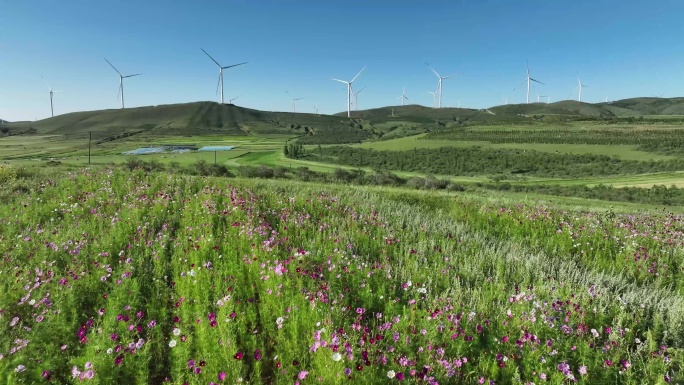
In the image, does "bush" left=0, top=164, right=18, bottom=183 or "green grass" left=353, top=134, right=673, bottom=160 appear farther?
"green grass" left=353, top=134, right=673, bottom=160

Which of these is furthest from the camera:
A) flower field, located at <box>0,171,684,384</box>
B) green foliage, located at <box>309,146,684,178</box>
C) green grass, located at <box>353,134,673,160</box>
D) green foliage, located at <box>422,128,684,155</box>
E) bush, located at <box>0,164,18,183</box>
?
green foliage, located at <box>422,128,684,155</box>

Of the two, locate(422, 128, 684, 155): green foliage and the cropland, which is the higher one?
locate(422, 128, 684, 155): green foliage

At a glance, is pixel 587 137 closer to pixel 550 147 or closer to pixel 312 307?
pixel 550 147

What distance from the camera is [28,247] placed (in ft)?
23.1

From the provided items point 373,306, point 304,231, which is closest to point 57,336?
point 373,306

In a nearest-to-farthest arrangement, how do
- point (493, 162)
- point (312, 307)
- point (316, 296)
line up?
point (312, 307)
point (316, 296)
point (493, 162)

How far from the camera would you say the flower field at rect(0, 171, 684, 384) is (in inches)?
158

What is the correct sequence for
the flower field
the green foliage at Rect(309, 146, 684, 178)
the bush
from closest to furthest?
the flower field
the bush
the green foliage at Rect(309, 146, 684, 178)

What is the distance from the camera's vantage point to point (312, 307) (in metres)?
4.72

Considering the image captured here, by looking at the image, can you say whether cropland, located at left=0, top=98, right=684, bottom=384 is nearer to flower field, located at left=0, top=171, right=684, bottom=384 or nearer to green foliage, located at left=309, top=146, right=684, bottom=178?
flower field, located at left=0, top=171, right=684, bottom=384

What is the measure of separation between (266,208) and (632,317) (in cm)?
847

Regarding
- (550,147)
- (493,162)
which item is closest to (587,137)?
(550,147)

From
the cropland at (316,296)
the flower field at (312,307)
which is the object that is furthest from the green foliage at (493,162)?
the flower field at (312,307)

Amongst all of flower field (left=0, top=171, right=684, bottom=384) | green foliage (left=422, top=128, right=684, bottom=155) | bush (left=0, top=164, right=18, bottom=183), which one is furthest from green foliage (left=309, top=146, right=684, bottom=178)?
bush (left=0, top=164, right=18, bottom=183)
